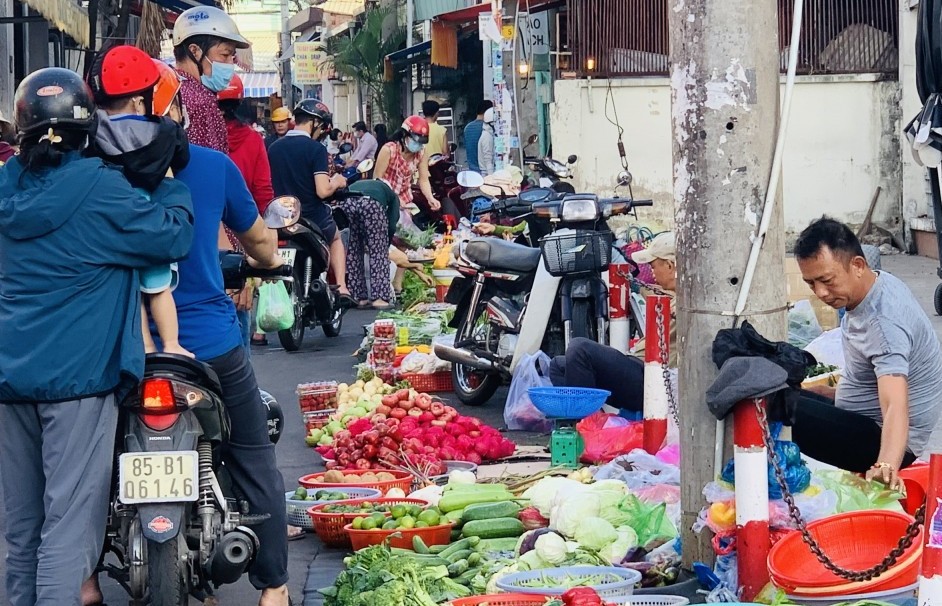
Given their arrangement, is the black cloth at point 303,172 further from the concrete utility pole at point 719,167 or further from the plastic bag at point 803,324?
the concrete utility pole at point 719,167

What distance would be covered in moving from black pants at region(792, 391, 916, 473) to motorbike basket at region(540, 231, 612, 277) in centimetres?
300

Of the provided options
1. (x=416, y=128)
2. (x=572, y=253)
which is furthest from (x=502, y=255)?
(x=416, y=128)

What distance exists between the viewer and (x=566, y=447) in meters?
7.35

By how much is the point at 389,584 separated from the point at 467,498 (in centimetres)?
A: 153

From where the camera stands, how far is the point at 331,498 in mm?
6660

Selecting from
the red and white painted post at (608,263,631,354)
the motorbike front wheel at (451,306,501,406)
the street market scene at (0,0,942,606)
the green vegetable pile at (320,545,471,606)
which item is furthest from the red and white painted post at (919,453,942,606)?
the motorbike front wheel at (451,306,501,406)

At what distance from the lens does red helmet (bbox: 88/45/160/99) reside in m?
4.77

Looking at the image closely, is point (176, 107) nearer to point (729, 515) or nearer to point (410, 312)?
point (729, 515)

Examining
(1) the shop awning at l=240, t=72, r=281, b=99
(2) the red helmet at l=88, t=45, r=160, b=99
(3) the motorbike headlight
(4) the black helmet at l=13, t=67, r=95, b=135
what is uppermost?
(1) the shop awning at l=240, t=72, r=281, b=99

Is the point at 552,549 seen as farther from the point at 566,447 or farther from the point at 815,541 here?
the point at 566,447

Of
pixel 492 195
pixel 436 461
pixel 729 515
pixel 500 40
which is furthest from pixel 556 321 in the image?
pixel 500 40

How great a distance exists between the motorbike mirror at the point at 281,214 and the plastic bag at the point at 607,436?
2565 millimetres

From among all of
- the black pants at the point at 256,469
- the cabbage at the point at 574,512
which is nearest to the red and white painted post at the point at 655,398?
the cabbage at the point at 574,512

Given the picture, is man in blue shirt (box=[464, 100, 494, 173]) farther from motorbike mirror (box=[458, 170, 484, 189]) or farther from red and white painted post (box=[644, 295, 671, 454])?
red and white painted post (box=[644, 295, 671, 454])
